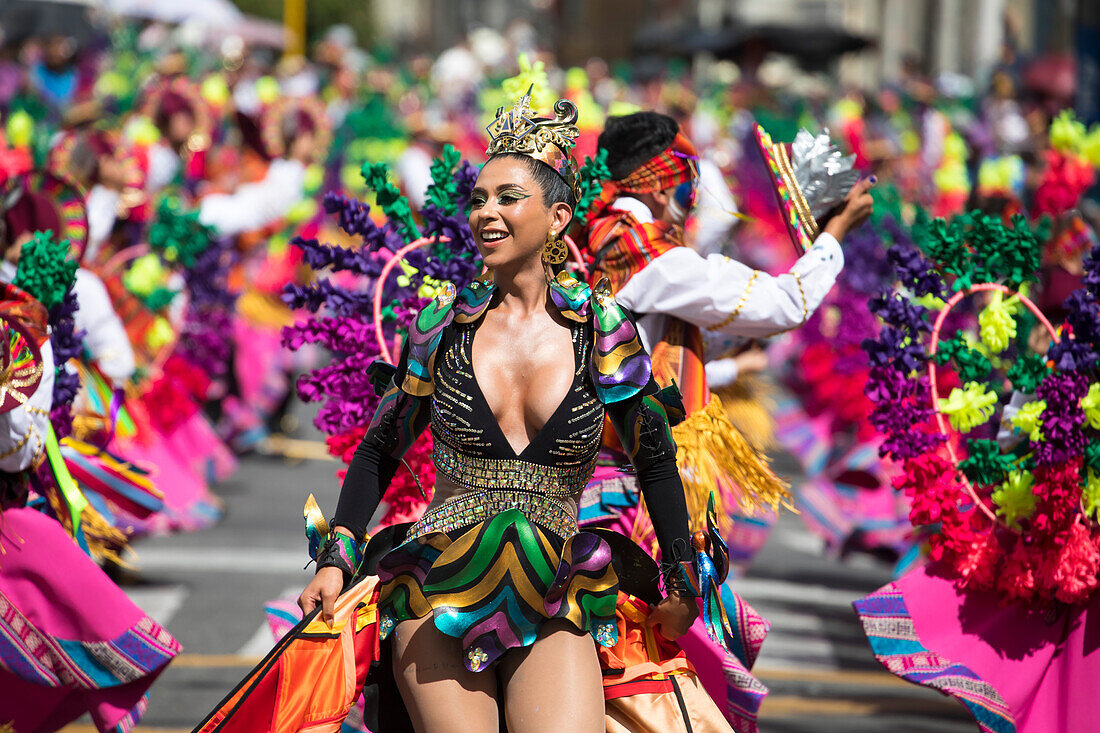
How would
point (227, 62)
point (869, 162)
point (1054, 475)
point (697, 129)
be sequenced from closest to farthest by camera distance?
1. point (1054, 475)
2. point (869, 162)
3. point (697, 129)
4. point (227, 62)

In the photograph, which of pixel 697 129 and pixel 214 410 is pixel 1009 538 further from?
pixel 697 129

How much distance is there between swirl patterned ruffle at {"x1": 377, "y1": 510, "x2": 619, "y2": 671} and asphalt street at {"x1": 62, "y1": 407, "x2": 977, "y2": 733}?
2590mm

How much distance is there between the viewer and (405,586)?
3.28 m

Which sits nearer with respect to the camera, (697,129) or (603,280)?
(603,280)

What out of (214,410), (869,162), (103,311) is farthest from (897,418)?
(869,162)

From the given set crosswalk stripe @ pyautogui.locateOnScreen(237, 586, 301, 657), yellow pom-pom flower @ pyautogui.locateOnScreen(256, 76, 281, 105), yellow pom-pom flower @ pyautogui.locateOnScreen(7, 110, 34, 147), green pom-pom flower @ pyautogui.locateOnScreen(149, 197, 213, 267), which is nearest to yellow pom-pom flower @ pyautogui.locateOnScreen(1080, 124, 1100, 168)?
green pom-pom flower @ pyautogui.locateOnScreen(149, 197, 213, 267)

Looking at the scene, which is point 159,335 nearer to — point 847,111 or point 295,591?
point 295,591

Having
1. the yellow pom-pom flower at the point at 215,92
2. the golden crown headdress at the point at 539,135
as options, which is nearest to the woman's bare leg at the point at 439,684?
the golden crown headdress at the point at 539,135

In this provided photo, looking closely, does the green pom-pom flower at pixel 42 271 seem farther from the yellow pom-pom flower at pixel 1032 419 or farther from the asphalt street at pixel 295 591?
the yellow pom-pom flower at pixel 1032 419

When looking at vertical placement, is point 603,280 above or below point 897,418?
above

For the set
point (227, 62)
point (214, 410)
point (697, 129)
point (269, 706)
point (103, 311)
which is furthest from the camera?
point (227, 62)

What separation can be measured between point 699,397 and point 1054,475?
97 cm

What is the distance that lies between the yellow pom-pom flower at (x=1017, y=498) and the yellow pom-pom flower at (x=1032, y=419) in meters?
0.12

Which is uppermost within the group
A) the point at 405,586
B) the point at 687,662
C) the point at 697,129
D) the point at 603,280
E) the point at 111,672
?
the point at 603,280
